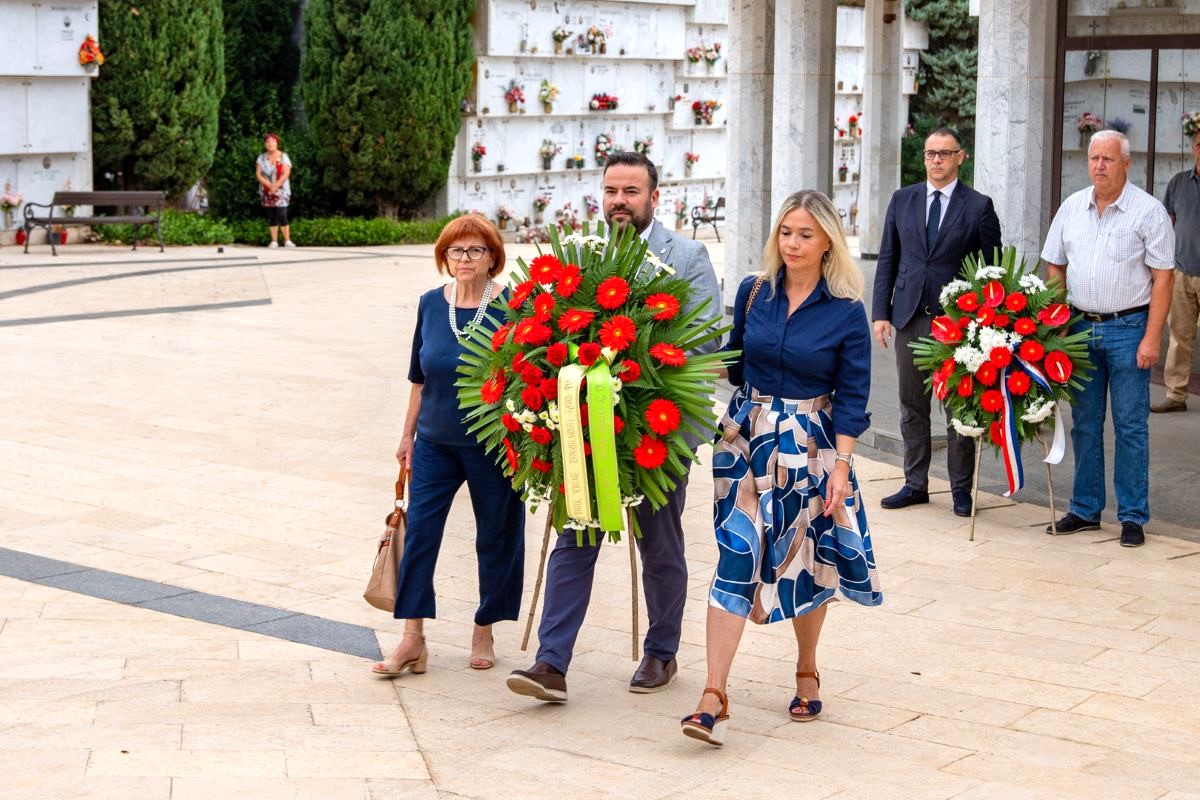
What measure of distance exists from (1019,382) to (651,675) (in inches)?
116

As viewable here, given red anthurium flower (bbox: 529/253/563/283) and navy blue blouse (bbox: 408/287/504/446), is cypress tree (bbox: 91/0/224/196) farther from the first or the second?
red anthurium flower (bbox: 529/253/563/283)

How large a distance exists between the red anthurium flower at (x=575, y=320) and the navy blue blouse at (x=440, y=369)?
0.54 meters

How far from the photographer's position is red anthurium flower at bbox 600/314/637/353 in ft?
16.7

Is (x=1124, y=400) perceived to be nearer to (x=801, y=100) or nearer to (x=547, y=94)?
(x=801, y=100)

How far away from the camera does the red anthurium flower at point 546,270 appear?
5234mm

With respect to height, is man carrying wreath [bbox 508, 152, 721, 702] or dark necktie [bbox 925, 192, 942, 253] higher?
dark necktie [bbox 925, 192, 942, 253]

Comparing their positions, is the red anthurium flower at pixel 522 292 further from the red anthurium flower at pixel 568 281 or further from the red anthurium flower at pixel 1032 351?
the red anthurium flower at pixel 1032 351

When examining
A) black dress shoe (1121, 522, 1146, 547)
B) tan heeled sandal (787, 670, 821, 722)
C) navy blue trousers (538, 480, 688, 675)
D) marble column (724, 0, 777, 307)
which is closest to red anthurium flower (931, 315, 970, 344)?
black dress shoe (1121, 522, 1146, 547)

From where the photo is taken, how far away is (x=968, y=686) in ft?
18.5

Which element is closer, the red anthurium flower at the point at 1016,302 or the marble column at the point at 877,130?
the red anthurium flower at the point at 1016,302

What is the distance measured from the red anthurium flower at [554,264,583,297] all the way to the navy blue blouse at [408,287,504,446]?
497mm

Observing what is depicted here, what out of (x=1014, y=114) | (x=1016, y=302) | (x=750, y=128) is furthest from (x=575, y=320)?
(x=750, y=128)

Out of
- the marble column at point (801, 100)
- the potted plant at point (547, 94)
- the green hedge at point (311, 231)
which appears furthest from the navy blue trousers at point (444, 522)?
the potted plant at point (547, 94)

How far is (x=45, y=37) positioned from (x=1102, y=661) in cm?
1899
